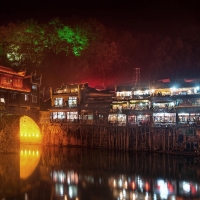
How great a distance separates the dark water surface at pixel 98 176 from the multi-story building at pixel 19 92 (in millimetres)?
8431

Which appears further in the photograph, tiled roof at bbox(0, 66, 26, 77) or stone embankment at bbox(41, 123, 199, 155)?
tiled roof at bbox(0, 66, 26, 77)

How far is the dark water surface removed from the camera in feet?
67.4

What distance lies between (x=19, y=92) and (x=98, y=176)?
2324 centimetres

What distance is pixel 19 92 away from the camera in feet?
146

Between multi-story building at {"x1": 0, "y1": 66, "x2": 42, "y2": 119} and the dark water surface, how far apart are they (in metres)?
8.43

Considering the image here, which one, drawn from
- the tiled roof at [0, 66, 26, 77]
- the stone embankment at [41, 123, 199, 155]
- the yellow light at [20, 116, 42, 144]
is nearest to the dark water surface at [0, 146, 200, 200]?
the stone embankment at [41, 123, 199, 155]

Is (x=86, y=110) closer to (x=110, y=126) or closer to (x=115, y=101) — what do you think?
(x=115, y=101)

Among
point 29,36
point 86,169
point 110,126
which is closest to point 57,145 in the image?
point 110,126

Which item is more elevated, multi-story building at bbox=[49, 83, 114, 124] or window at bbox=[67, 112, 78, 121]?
multi-story building at bbox=[49, 83, 114, 124]

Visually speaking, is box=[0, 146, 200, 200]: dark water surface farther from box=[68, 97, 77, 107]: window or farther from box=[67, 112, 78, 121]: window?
box=[68, 97, 77, 107]: window

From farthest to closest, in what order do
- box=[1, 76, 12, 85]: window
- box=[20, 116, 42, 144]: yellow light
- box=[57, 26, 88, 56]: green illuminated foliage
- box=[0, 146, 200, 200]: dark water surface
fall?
box=[57, 26, 88, 56]: green illuminated foliage, box=[20, 116, 42, 144]: yellow light, box=[1, 76, 12, 85]: window, box=[0, 146, 200, 200]: dark water surface

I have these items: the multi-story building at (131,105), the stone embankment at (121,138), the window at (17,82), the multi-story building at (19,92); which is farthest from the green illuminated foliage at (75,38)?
the stone embankment at (121,138)

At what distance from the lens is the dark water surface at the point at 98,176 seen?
67.4ft

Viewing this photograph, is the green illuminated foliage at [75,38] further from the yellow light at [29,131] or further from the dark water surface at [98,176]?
the dark water surface at [98,176]
